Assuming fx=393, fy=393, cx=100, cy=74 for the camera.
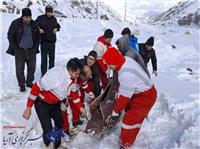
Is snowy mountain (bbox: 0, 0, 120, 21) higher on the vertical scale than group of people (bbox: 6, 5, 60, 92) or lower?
lower

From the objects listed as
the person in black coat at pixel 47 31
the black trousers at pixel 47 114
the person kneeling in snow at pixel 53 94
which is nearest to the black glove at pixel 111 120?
the person kneeling in snow at pixel 53 94

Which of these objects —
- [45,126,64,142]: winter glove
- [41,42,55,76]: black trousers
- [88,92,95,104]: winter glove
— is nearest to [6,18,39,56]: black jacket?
[41,42,55,76]: black trousers

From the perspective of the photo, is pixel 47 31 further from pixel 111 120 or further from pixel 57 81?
pixel 57 81

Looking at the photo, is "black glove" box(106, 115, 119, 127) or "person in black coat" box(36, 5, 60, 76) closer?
Answer: "black glove" box(106, 115, 119, 127)

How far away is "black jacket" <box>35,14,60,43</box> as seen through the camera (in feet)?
27.8

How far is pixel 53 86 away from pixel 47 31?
11.6 ft

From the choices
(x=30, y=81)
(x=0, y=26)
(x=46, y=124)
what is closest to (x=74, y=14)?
(x=0, y=26)

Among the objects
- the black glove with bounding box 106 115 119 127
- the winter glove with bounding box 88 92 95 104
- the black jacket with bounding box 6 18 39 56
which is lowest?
the black glove with bounding box 106 115 119 127

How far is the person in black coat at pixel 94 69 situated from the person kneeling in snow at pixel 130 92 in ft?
4.09

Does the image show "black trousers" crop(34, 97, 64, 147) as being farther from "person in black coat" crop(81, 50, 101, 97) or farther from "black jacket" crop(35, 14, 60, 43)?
"black jacket" crop(35, 14, 60, 43)

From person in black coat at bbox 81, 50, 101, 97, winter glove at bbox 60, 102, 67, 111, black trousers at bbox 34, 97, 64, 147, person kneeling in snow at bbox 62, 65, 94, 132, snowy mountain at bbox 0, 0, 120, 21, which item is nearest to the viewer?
black trousers at bbox 34, 97, 64, 147

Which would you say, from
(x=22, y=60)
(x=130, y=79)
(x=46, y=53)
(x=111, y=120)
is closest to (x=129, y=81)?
(x=130, y=79)

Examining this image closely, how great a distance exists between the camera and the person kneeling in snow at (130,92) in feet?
17.3

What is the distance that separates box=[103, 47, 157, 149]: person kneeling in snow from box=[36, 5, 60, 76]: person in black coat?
344cm
